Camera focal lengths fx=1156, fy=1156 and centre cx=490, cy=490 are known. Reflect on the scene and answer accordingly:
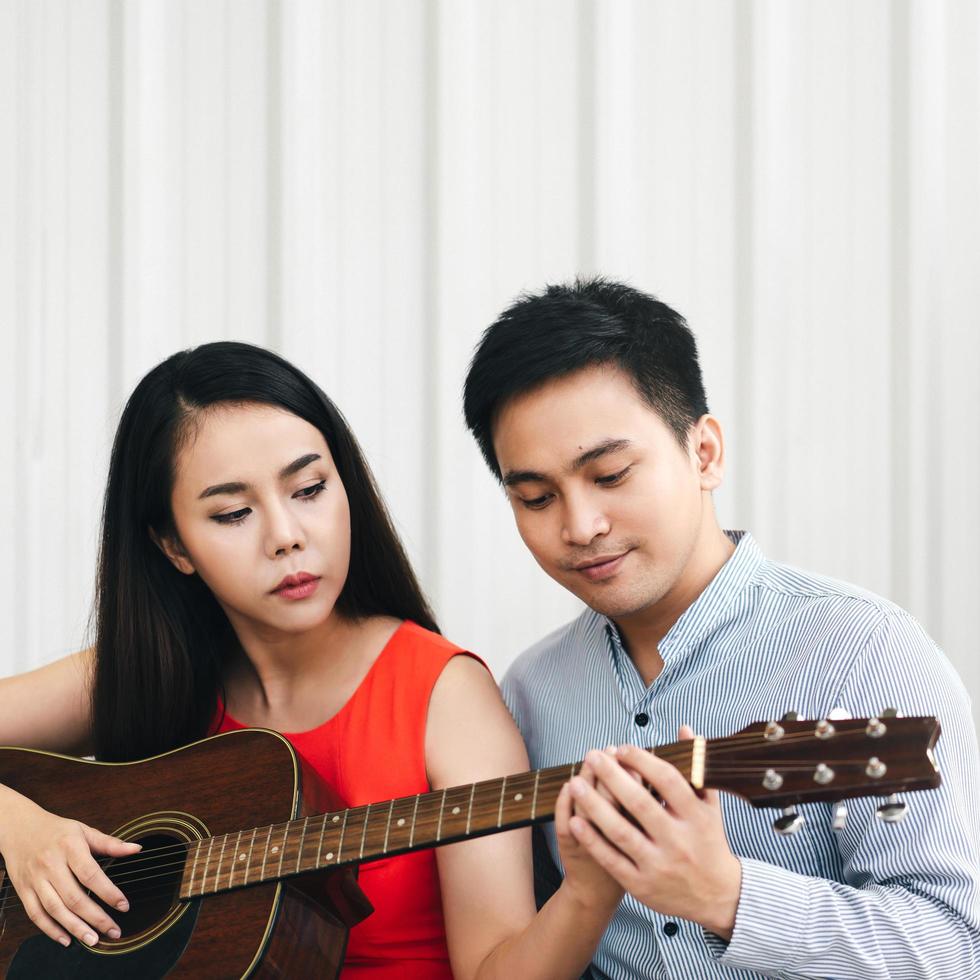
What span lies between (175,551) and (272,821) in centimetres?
51

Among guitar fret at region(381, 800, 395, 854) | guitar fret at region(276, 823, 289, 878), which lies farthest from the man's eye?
guitar fret at region(276, 823, 289, 878)

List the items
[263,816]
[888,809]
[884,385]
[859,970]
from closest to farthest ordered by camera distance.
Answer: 1. [888,809]
2. [859,970]
3. [263,816]
4. [884,385]

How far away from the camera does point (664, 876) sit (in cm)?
104

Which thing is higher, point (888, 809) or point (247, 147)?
point (247, 147)

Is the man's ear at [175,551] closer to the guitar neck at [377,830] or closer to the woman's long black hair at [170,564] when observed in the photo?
the woman's long black hair at [170,564]

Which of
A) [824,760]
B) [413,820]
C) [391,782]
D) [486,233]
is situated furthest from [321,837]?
[486,233]

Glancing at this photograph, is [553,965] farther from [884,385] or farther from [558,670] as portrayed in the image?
[884,385]

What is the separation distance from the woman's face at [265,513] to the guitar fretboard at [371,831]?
327mm

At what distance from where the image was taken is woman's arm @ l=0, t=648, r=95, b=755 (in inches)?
70.9

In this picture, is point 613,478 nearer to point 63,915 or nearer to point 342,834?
point 342,834

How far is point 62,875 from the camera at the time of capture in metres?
1.43

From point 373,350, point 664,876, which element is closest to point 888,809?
point 664,876

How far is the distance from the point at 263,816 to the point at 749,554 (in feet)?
2.23

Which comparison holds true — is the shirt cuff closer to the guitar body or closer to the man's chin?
the man's chin
